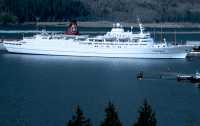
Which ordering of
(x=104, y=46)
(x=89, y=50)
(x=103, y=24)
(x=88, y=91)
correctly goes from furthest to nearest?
(x=103, y=24) < (x=89, y=50) < (x=104, y=46) < (x=88, y=91)

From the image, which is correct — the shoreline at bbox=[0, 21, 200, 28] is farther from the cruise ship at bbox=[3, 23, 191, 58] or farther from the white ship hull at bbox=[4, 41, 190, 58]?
the white ship hull at bbox=[4, 41, 190, 58]

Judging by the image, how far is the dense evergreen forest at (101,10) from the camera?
110 m

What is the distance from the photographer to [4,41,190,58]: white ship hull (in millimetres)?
63906

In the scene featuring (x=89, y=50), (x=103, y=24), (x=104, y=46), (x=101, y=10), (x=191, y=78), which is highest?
(x=101, y=10)

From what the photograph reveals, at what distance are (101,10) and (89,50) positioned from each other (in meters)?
50.7

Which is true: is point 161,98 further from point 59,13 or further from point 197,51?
point 59,13

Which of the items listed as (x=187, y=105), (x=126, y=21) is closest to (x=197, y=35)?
(x=126, y=21)

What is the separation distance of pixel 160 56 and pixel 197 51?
5307mm

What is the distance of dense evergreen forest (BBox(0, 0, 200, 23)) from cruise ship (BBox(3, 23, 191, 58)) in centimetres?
3774

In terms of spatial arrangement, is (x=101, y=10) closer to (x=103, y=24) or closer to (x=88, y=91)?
(x=103, y=24)

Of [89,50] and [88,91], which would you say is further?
[89,50]

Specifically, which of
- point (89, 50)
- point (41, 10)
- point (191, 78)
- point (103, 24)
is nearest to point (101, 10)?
point (103, 24)

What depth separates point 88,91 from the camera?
4238cm

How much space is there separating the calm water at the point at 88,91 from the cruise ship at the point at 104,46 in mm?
3821
